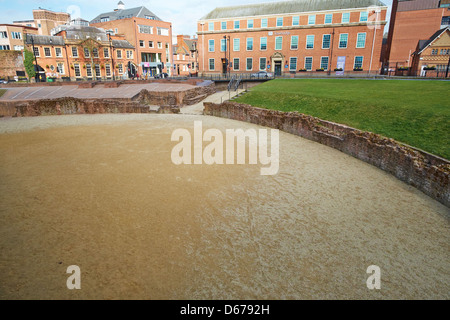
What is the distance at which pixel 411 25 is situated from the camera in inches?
1783

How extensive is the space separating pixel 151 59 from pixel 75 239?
6095cm

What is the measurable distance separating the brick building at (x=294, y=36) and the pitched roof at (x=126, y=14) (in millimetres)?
16833

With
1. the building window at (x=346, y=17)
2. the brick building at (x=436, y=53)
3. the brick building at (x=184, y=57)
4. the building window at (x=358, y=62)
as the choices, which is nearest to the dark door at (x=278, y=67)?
the building window at (x=346, y=17)

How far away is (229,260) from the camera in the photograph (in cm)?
445

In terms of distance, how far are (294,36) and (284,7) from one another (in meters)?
6.22

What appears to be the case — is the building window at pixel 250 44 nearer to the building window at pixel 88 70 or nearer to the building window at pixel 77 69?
the building window at pixel 88 70

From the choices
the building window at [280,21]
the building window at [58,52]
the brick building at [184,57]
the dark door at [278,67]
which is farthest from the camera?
the brick building at [184,57]

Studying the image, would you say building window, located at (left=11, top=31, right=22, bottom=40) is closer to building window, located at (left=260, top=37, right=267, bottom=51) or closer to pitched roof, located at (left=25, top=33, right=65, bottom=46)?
pitched roof, located at (left=25, top=33, right=65, bottom=46)

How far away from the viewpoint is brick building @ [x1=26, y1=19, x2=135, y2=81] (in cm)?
4269

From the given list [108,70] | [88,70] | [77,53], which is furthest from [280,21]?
[77,53]

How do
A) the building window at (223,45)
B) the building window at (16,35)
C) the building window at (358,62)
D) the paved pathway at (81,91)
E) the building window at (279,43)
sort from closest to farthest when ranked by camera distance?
the paved pathway at (81,91) → the building window at (358,62) → the building window at (279,43) → the building window at (223,45) → the building window at (16,35)

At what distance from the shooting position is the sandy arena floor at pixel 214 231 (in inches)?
154

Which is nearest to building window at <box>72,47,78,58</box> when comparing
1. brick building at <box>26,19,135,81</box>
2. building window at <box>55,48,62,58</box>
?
brick building at <box>26,19,135,81</box>

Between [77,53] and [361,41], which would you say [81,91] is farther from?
[361,41]
